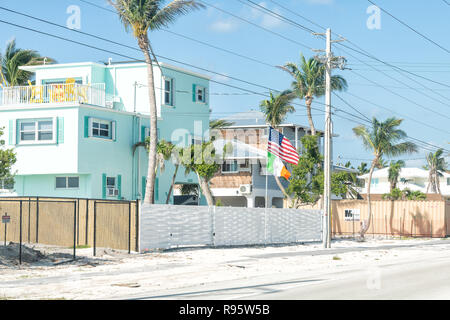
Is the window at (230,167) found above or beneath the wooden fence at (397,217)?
above

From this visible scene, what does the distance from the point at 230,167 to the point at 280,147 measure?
63.9 feet

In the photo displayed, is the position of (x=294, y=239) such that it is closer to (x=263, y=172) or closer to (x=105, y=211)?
(x=105, y=211)

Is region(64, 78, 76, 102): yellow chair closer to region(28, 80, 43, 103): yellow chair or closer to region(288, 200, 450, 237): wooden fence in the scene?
region(28, 80, 43, 103): yellow chair

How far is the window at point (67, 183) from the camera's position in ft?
117

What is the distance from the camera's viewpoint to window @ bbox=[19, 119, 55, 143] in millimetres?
35219

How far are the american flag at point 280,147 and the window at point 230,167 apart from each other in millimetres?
18668

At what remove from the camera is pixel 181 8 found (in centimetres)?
3089

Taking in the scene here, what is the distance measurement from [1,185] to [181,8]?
47.2 feet

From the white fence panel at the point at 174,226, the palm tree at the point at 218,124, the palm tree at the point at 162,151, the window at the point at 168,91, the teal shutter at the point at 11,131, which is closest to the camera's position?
the white fence panel at the point at 174,226

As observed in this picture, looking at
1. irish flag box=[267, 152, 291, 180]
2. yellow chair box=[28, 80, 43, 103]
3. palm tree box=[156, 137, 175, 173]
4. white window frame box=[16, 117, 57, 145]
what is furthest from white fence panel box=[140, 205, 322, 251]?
yellow chair box=[28, 80, 43, 103]

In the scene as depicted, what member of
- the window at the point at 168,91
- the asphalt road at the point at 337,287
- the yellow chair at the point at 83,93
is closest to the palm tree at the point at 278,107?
the window at the point at 168,91

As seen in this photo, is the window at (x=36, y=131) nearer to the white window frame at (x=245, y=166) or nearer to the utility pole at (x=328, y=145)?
the utility pole at (x=328, y=145)

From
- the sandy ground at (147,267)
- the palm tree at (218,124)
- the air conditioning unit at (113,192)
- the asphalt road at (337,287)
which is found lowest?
the sandy ground at (147,267)
